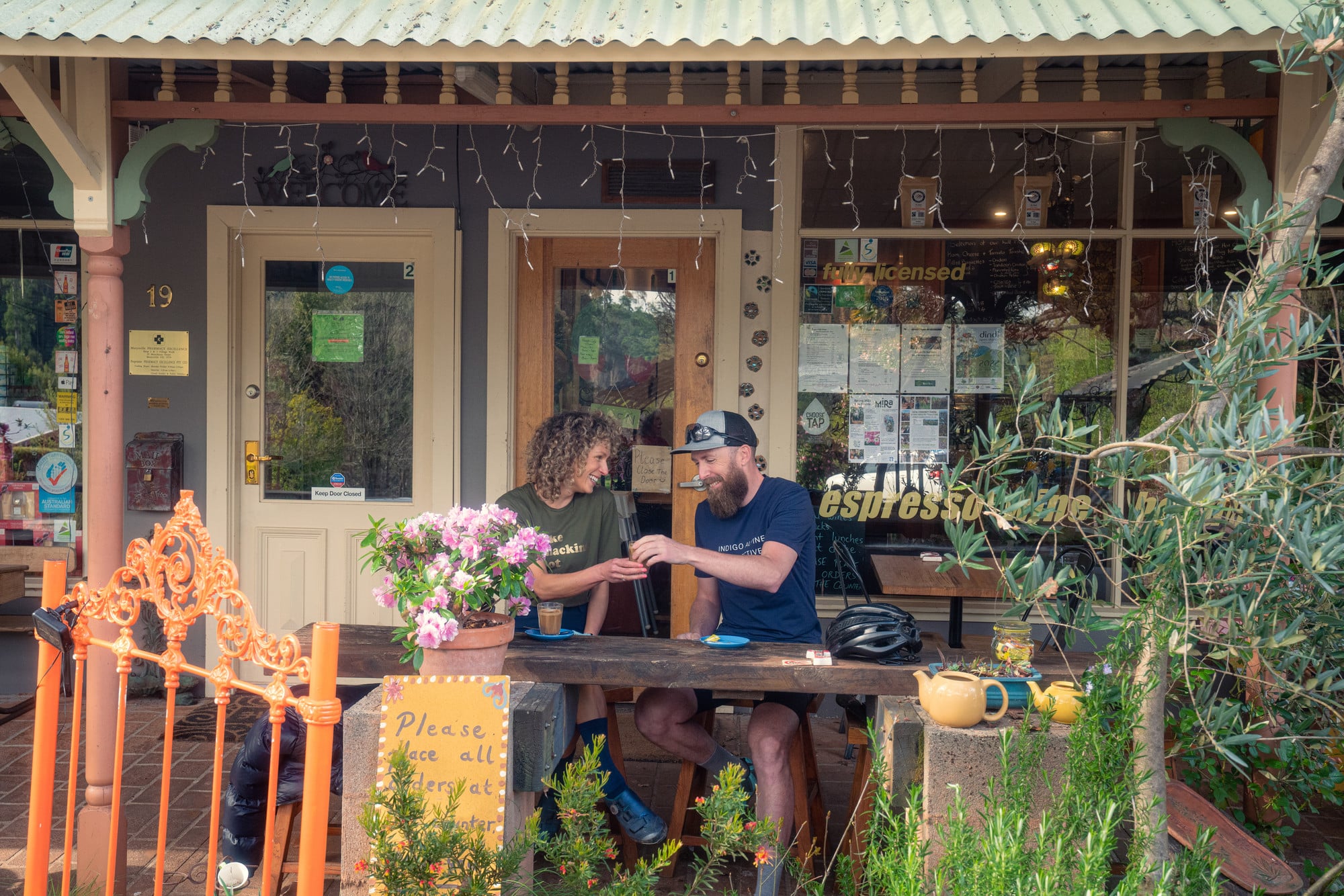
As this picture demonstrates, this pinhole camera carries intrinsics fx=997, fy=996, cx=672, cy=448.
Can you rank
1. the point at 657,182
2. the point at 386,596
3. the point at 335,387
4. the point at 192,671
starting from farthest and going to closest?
1. the point at 335,387
2. the point at 657,182
3. the point at 386,596
4. the point at 192,671

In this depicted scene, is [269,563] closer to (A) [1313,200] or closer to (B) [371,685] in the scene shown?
(B) [371,685]

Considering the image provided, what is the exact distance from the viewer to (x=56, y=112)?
3.45 meters

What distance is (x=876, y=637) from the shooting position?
3125 mm

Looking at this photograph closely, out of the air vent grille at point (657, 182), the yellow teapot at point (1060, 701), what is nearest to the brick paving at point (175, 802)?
the yellow teapot at point (1060, 701)

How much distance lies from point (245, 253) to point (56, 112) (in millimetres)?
2048

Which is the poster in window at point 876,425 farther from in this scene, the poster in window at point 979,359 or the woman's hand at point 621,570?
the woman's hand at point 621,570

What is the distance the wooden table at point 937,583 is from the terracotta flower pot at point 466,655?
7.94 feet

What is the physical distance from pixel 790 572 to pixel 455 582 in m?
1.41

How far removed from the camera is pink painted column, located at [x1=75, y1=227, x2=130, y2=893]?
11.3ft

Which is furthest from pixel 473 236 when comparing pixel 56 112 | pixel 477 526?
pixel 477 526

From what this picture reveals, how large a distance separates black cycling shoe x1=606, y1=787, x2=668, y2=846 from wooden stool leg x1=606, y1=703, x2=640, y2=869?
39 mm

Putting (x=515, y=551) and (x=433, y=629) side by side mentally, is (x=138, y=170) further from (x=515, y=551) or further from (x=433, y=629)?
(x=433, y=629)

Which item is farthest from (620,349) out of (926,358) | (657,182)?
(926,358)

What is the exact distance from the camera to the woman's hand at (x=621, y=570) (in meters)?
3.43
